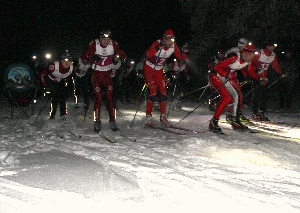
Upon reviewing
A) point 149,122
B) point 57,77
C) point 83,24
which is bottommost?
point 149,122

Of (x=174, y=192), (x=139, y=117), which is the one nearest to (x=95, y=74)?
(x=139, y=117)

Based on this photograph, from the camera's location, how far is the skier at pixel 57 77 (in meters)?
8.97

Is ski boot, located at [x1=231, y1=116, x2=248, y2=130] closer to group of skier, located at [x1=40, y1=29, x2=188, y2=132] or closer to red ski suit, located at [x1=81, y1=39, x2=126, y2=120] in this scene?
group of skier, located at [x1=40, y1=29, x2=188, y2=132]

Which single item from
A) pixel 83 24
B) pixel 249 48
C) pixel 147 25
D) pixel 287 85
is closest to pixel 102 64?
pixel 249 48

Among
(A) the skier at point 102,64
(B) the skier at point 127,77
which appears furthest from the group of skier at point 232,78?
(B) the skier at point 127,77

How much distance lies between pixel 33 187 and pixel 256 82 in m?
7.24

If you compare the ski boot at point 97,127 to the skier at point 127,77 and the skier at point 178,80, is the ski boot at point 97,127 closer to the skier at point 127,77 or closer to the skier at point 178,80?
the skier at point 178,80

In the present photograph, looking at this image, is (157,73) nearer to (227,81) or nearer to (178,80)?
(227,81)

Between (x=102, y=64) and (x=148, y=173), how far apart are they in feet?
13.1

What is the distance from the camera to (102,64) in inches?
297

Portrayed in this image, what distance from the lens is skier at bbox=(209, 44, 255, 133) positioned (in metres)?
7.26

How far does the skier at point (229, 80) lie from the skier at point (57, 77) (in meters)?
3.47

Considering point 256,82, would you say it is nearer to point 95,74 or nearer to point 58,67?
point 95,74

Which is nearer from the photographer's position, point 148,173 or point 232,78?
point 148,173
